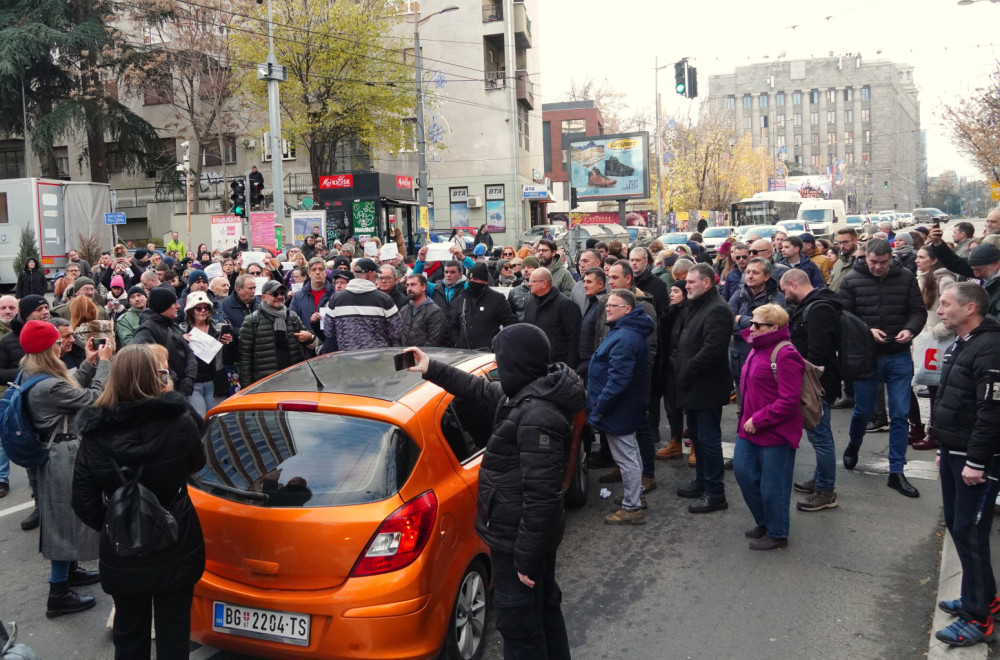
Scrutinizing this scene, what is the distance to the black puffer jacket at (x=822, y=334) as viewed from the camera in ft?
21.1

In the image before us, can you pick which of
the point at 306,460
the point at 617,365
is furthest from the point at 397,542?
the point at 617,365

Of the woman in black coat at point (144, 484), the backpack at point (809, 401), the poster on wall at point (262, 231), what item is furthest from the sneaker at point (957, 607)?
the poster on wall at point (262, 231)

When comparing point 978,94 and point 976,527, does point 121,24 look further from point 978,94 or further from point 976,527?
point 976,527

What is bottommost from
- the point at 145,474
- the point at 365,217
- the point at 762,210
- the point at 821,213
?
the point at 145,474

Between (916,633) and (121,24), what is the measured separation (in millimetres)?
44465

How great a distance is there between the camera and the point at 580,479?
662cm

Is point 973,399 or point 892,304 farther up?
point 892,304

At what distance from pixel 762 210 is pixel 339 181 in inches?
1209

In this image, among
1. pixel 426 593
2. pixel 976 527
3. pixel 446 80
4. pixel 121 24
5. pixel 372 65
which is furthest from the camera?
pixel 446 80

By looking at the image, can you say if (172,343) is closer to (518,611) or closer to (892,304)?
(518,611)

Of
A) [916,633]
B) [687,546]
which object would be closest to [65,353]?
[687,546]

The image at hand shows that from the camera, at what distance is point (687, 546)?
590 cm

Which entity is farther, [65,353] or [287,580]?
[65,353]

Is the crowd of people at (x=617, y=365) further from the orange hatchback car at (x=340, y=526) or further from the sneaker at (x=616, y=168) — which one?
the sneaker at (x=616, y=168)
